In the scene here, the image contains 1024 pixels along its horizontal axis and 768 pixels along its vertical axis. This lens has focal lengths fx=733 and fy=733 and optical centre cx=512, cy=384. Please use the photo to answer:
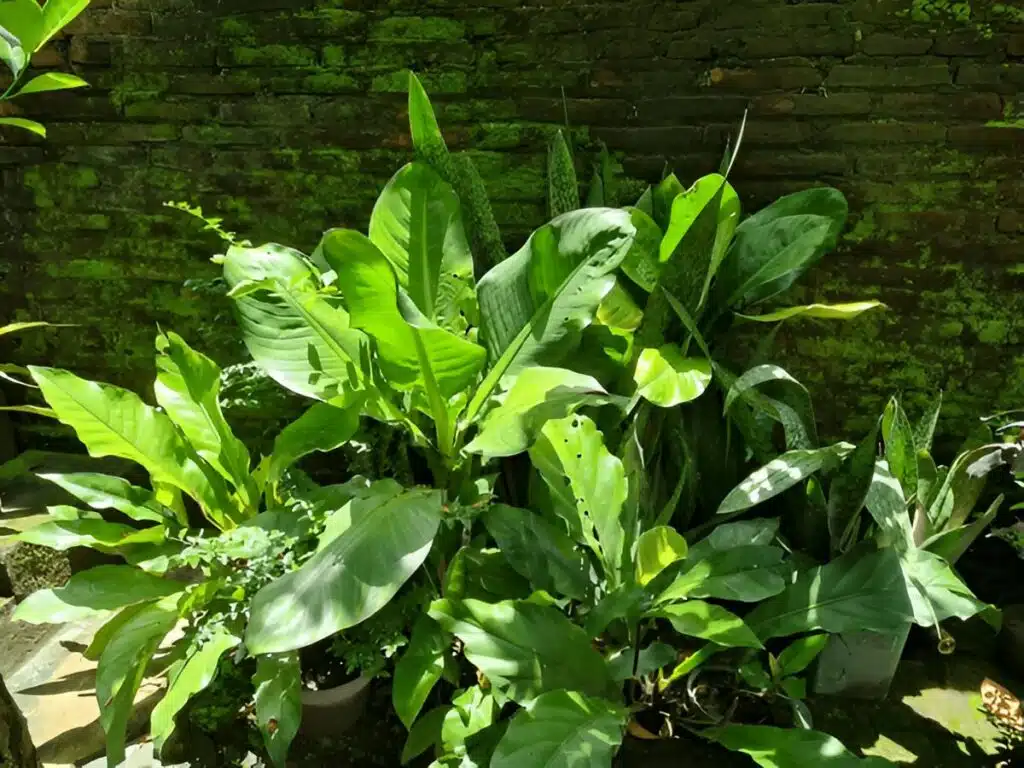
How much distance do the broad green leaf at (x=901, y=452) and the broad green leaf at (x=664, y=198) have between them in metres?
0.66

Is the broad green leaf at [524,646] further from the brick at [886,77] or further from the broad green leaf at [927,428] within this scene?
the brick at [886,77]

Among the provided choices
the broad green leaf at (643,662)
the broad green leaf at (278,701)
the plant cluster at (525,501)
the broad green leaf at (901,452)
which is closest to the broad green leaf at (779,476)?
the plant cluster at (525,501)

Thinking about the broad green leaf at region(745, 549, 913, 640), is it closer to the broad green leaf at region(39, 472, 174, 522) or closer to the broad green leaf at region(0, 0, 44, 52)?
the broad green leaf at region(39, 472, 174, 522)

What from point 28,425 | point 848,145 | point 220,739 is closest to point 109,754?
point 220,739

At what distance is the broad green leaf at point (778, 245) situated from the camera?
1.65m

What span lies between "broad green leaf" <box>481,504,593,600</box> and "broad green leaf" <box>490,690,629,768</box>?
23cm

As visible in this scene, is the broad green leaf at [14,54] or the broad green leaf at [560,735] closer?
the broad green leaf at [14,54]

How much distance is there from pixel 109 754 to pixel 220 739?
238mm

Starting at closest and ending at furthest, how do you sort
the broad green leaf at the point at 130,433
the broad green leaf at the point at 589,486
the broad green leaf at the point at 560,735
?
the broad green leaf at the point at 560,735, the broad green leaf at the point at 589,486, the broad green leaf at the point at 130,433

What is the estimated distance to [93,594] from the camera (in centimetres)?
148

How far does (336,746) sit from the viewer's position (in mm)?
1566

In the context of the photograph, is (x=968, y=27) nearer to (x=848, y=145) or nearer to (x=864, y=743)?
(x=848, y=145)

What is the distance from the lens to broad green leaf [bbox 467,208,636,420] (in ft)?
4.57

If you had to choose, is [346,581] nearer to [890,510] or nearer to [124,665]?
[124,665]
